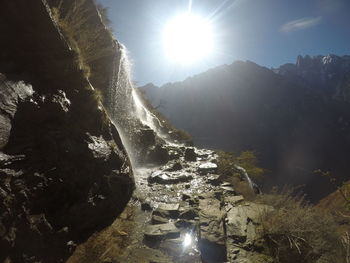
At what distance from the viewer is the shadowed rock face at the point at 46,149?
3527 mm

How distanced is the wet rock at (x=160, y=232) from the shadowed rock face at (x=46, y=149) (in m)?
0.79

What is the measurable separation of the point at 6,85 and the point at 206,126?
144 m

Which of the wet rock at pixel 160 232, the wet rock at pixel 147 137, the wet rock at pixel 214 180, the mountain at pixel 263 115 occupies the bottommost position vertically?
the wet rock at pixel 160 232

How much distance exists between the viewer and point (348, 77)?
601ft

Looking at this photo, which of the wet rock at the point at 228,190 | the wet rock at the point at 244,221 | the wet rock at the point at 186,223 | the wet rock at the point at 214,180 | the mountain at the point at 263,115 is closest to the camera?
the wet rock at the point at 244,221

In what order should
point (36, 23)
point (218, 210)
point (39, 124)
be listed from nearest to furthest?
point (39, 124), point (36, 23), point (218, 210)

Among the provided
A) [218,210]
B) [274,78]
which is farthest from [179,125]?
[218,210]

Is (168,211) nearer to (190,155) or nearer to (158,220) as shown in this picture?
(158,220)

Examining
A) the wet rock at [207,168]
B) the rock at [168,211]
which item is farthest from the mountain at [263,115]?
the rock at [168,211]

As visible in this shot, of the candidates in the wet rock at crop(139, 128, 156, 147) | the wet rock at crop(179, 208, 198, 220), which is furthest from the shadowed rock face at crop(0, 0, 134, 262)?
the wet rock at crop(139, 128, 156, 147)

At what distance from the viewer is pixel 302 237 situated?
5.14 m

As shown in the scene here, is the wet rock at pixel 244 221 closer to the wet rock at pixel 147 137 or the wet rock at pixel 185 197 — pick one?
the wet rock at pixel 185 197

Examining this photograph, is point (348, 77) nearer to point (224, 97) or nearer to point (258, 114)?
point (258, 114)

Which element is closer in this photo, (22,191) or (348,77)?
(22,191)
